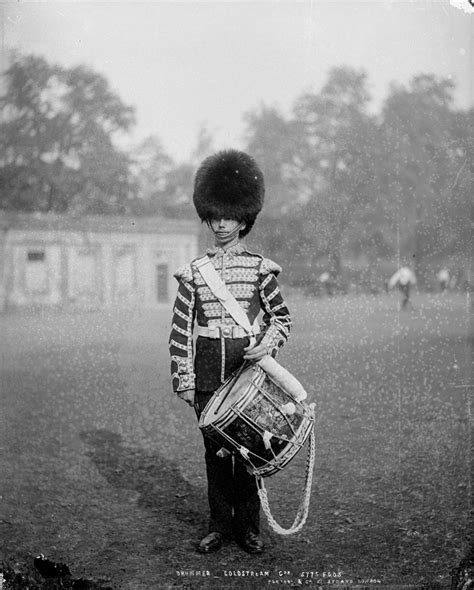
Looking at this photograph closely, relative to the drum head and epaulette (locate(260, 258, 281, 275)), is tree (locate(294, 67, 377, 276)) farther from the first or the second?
the drum head

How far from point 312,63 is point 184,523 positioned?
2.66 metres

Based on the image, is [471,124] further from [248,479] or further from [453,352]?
[248,479]

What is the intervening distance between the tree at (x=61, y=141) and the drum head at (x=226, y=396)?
1.50m

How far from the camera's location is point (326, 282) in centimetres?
383

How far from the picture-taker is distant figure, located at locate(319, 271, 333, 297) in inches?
150

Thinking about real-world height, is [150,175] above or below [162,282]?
above

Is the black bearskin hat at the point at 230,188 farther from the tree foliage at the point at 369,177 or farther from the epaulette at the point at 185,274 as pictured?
the tree foliage at the point at 369,177

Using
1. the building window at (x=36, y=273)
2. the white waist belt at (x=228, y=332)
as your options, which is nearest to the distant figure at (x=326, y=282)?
the white waist belt at (x=228, y=332)

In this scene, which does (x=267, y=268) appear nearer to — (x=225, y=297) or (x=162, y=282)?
(x=225, y=297)

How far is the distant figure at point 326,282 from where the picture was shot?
150 inches

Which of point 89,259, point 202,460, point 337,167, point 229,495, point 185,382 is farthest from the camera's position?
point 337,167

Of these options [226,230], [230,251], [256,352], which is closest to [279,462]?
[256,352]

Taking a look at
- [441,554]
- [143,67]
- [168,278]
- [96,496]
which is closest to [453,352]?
[441,554]

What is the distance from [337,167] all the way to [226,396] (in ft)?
5.87
